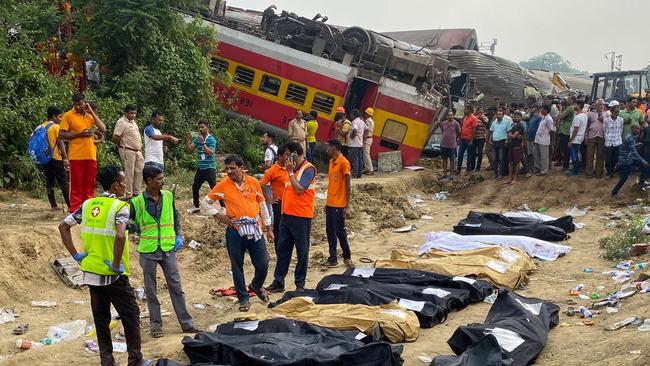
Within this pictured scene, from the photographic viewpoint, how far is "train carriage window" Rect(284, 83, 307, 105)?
1870 centimetres

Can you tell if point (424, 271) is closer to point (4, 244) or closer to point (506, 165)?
point (4, 244)

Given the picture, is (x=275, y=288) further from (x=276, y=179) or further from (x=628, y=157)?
(x=628, y=157)

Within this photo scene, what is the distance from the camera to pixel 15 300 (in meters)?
8.60

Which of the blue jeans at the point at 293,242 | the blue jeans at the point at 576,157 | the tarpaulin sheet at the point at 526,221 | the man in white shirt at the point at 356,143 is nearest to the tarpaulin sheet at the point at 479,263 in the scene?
the blue jeans at the point at 293,242

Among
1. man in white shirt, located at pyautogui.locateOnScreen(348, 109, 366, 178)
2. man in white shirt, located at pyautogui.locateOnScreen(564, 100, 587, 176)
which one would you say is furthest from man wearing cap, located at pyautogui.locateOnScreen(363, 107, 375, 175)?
man in white shirt, located at pyautogui.locateOnScreen(564, 100, 587, 176)

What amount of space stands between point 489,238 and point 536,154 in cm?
560

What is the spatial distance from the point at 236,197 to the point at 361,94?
1127 cm

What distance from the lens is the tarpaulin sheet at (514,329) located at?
6.55 m

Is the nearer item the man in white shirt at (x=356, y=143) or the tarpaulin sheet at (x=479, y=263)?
the tarpaulin sheet at (x=479, y=263)

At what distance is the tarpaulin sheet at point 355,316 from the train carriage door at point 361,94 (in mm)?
11313

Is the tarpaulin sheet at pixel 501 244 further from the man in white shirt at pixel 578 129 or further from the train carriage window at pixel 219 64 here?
the train carriage window at pixel 219 64

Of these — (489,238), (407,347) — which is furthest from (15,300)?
(489,238)

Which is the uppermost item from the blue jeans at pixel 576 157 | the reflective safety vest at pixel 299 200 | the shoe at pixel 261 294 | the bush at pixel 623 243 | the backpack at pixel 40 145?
the blue jeans at pixel 576 157

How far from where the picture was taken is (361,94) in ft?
62.4
